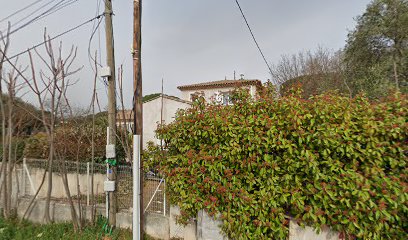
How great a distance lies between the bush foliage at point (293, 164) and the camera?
2.70 meters

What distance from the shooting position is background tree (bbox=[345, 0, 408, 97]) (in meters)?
8.01

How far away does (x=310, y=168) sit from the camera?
9.53ft

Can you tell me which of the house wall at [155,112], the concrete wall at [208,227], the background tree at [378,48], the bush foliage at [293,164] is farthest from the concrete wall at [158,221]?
the house wall at [155,112]

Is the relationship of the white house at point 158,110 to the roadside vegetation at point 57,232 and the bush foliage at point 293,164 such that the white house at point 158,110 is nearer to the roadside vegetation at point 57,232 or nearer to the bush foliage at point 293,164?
the roadside vegetation at point 57,232

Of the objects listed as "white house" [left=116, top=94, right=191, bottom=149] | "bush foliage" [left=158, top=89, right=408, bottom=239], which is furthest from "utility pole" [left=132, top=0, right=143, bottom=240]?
"white house" [left=116, top=94, right=191, bottom=149]

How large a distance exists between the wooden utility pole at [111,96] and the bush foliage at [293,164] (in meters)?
1.50

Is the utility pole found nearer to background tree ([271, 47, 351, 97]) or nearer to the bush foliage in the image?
the bush foliage

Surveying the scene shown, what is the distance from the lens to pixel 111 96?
183 inches

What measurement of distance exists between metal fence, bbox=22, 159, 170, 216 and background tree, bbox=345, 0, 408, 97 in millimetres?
7878

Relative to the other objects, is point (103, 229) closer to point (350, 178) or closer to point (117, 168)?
point (117, 168)

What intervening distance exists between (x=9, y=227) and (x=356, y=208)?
7.03 meters

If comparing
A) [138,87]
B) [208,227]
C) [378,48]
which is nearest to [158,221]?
[208,227]

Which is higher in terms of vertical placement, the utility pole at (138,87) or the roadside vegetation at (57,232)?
the utility pole at (138,87)

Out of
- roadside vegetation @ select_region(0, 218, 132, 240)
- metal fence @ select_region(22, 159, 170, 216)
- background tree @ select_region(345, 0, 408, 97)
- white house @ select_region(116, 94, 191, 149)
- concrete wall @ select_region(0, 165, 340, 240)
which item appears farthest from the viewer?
white house @ select_region(116, 94, 191, 149)
